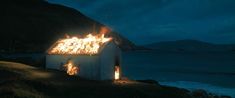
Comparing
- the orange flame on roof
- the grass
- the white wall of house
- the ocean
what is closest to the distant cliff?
the ocean

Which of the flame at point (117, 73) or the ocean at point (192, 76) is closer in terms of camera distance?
the flame at point (117, 73)

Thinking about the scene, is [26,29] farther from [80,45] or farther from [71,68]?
[71,68]

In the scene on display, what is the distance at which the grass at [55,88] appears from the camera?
1091 inches

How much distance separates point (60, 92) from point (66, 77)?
8.20 metres

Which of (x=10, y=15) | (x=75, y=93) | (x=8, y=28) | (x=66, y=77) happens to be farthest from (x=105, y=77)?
(x=10, y=15)

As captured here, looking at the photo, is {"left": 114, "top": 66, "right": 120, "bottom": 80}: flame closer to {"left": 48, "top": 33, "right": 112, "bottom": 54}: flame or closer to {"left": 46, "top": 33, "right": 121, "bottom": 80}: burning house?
{"left": 46, "top": 33, "right": 121, "bottom": 80}: burning house

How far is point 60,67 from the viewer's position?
43844 millimetres

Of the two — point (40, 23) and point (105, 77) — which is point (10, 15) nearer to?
point (40, 23)

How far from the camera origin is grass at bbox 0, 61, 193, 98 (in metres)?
27.7

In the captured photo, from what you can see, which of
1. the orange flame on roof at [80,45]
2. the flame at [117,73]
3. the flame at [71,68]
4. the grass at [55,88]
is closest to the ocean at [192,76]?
the flame at [117,73]

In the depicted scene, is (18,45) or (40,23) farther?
(40,23)

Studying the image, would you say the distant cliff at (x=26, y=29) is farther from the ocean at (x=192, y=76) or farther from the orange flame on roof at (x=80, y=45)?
the orange flame on roof at (x=80, y=45)

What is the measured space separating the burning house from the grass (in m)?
2.48

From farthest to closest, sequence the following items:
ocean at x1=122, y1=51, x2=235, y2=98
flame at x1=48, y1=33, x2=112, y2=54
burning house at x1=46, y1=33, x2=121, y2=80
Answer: ocean at x1=122, y1=51, x2=235, y2=98, flame at x1=48, y1=33, x2=112, y2=54, burning house at x1=46, y1=33, x2=121, y2=80
